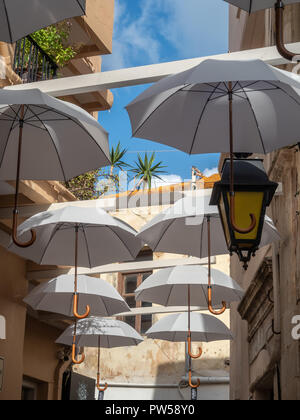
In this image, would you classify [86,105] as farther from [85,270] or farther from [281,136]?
[281,136]

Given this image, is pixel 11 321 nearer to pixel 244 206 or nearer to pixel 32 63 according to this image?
pixel 32 63

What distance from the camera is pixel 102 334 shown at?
11555mm

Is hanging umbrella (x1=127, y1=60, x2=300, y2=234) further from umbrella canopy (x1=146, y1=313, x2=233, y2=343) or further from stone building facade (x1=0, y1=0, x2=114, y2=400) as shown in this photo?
umbrella canopy (x1=146, y1=313, x2=233, y2=343)

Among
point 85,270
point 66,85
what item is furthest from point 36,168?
point 85,270

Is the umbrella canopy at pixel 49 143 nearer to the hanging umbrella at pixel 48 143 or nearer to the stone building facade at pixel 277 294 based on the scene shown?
the hanging umbrella at pixel 48 143

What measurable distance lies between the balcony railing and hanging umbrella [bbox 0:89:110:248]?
351 cm

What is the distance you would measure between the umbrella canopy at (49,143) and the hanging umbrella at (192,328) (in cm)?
467

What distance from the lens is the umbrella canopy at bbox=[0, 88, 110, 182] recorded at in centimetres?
664

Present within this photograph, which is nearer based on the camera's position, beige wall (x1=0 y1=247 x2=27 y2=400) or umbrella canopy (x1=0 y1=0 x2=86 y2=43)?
umbrella canopy (x1=0 y1=0 x2=86 y2=43)

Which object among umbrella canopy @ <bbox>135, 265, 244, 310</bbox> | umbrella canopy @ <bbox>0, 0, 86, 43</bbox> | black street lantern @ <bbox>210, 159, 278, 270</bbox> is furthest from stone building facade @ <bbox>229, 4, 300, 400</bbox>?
umbrella canopy @ <bbox>0, 0, 86, 43</bbox>

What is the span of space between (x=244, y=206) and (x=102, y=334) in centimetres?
684

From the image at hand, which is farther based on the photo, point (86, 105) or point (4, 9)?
point (86, 105)

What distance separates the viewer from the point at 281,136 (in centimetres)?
591

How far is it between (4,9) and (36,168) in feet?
8.30
